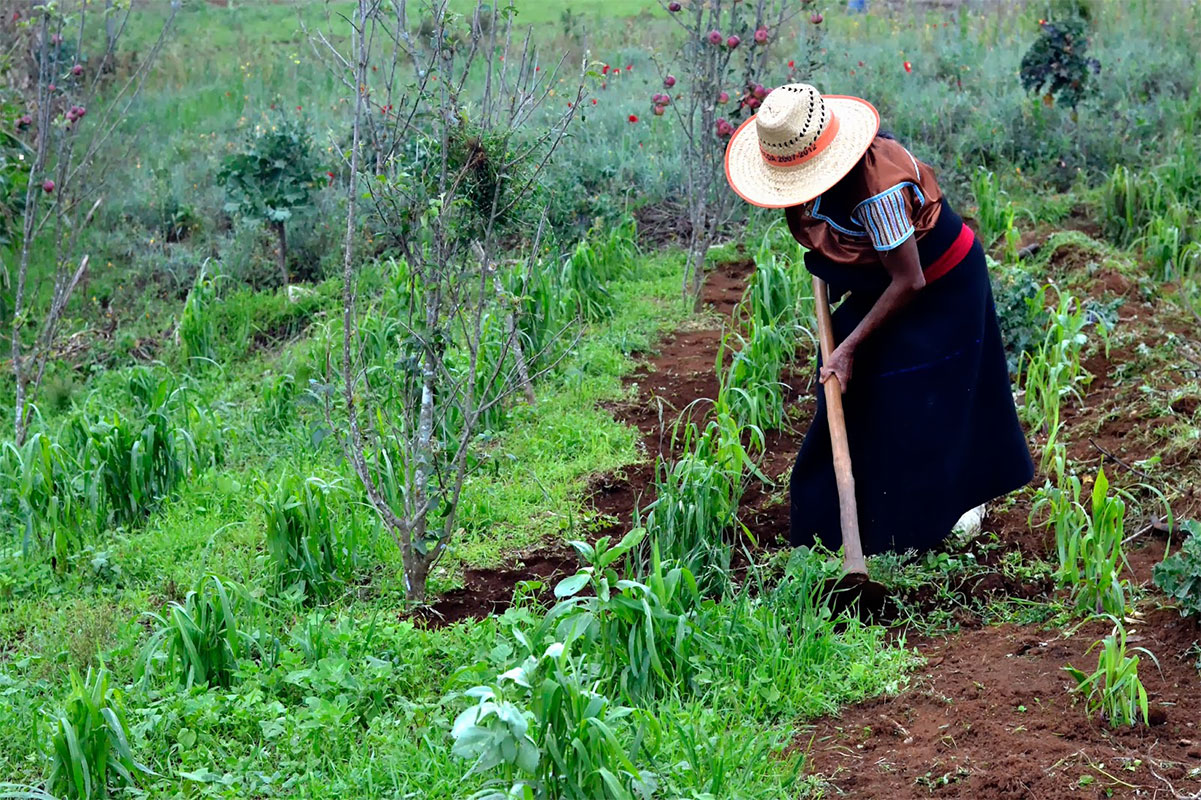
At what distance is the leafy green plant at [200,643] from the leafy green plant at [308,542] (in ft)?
1.67

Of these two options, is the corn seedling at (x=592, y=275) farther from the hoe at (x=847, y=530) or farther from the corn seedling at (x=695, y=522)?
the hoe at (x=847, y=530)

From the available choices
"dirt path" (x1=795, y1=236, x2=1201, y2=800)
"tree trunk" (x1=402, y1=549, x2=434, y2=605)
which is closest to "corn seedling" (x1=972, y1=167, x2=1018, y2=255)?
"dirt path" (x1=795, y1=236, x2=1201, y2=800)

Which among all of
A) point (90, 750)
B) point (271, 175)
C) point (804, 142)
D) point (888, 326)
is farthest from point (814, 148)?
point (271, 175)

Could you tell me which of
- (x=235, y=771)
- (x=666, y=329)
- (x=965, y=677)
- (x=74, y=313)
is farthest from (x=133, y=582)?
(x=74, y=313)

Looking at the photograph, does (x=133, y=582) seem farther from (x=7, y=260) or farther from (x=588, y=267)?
(x=7, y=260)

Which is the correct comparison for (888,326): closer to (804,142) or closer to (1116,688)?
(804,142)

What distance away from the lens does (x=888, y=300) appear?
3.47 metres

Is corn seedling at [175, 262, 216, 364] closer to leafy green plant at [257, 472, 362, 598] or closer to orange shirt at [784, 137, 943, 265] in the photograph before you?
leafy green plant at [257, 472, 362, 598]

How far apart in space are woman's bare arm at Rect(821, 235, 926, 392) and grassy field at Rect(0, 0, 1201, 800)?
507mm

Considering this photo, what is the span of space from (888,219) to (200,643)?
2.18m

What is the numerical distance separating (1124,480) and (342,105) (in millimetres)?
8259

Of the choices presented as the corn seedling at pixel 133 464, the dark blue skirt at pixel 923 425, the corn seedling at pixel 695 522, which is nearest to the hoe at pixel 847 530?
the dark blue skirt at pixel 923 425

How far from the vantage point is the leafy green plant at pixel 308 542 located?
388 centimetres

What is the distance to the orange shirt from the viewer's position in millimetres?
3318
